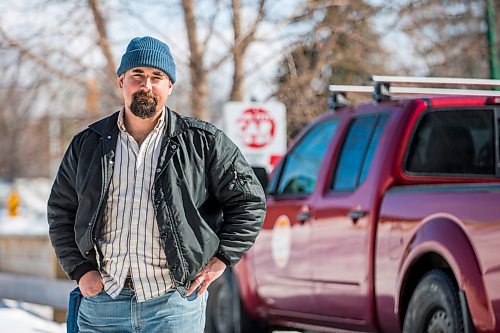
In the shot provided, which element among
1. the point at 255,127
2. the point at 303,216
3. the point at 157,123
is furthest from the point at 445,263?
the point at 255,127

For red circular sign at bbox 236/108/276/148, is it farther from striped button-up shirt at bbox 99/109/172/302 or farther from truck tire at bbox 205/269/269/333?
striped button-up shirt at bbox 99/109/172/302

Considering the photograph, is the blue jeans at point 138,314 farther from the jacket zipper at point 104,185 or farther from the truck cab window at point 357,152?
the truck cab window at point 357,152

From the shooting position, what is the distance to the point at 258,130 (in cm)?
1370

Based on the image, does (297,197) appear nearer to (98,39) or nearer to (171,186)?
(171,186)

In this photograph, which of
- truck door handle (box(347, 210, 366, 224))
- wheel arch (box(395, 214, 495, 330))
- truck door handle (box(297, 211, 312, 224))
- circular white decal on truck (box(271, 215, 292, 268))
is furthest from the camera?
circular white decal on truck (box(271, 215, 292, 268))

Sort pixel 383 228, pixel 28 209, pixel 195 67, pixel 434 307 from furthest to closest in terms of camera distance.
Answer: pixel 28 209, pixel 195 67, pixel 383 228, pixel 434 307

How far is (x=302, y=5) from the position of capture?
17375mm

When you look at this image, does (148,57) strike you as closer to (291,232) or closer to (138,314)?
(138,314)

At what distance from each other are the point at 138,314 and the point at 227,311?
5330 mm

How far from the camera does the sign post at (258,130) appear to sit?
44.6 ft

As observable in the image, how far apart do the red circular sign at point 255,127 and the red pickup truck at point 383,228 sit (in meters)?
4.16

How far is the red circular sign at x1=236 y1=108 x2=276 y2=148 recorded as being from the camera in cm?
1363

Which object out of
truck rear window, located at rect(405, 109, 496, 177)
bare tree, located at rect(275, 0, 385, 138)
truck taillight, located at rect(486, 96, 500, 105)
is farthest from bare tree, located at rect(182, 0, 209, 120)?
truck taillight, located at rect(486, 96, 500, 105)

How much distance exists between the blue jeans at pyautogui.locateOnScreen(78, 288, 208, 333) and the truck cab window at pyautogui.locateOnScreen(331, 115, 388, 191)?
352 cm
